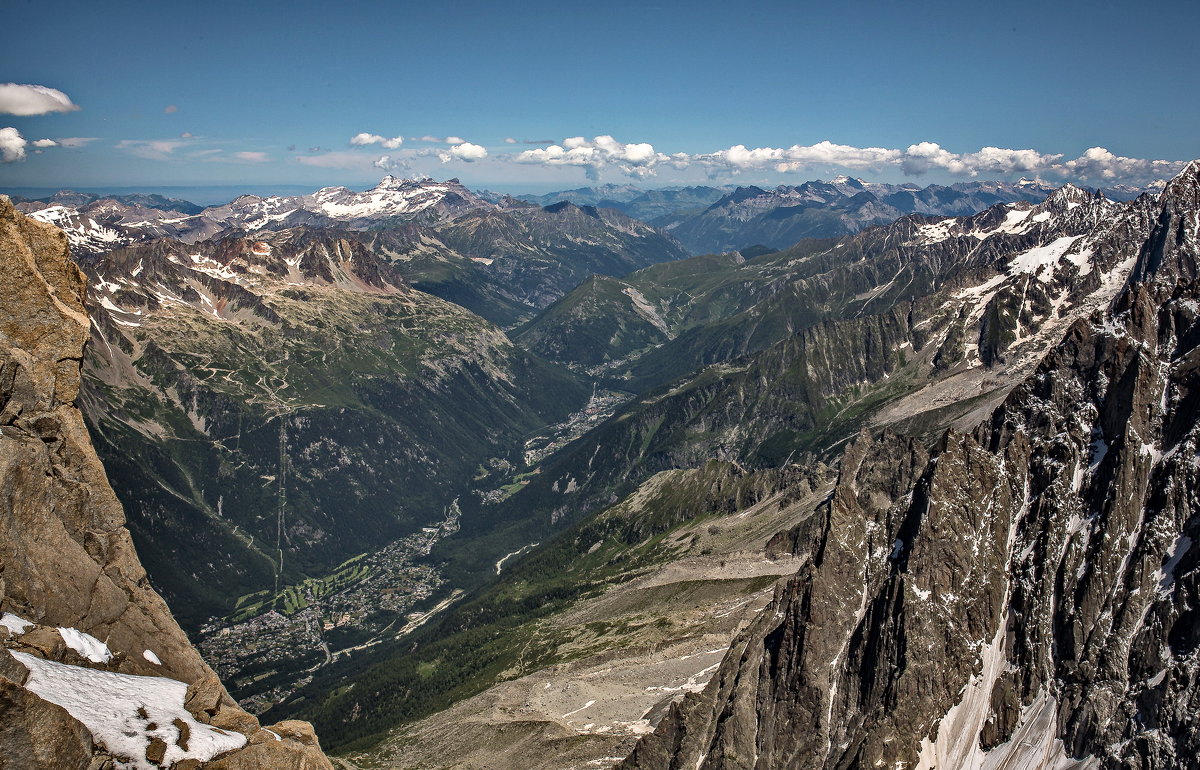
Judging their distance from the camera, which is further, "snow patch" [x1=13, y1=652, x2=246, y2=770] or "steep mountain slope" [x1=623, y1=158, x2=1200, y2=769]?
"steep mountain slope" [x1=623, y1=158, x2=1200, y2=769]

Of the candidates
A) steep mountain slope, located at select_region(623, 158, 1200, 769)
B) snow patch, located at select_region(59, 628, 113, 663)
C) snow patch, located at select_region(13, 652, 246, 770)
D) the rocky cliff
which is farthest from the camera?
steep mountain slope, located at select_region(623, 158, 1200, 769)

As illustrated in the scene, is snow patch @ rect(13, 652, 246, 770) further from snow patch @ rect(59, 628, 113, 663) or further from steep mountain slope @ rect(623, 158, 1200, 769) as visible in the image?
steep mountain slope @ rect(623, 158, 1200, 769)

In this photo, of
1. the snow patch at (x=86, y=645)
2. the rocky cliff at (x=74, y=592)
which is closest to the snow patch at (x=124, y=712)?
the rocky cliff at (x=74, y=592)

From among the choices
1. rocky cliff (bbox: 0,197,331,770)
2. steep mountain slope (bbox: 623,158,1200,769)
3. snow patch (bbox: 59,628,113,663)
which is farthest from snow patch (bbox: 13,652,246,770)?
steep mountain slope (bbox: 623,158,1200,769)

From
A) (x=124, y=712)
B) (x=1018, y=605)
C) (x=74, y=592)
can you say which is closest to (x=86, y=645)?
(x=74, y=592)

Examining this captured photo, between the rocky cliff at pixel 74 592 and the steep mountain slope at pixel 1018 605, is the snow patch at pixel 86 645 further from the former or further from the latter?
the steep mountain slope at pixel 1018 605

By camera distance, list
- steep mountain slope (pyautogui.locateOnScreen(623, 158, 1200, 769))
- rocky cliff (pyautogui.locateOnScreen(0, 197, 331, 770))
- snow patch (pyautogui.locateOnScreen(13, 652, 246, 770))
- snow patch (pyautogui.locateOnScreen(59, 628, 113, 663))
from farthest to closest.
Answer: steep mountain slope (pyautogui.locateOnScreen(623, 158, 1200, 769)) < snow patch (pyautogui.locateOnScreen(59, 628, 113, 663)) < rocky cliff (pyautogui.locateOnScreen(0, 197, 331, 770)) < snow patch (pyautogui.locateOnScreen(13, 652, 246, 770))

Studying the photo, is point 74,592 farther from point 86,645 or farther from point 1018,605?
point 1018,605
